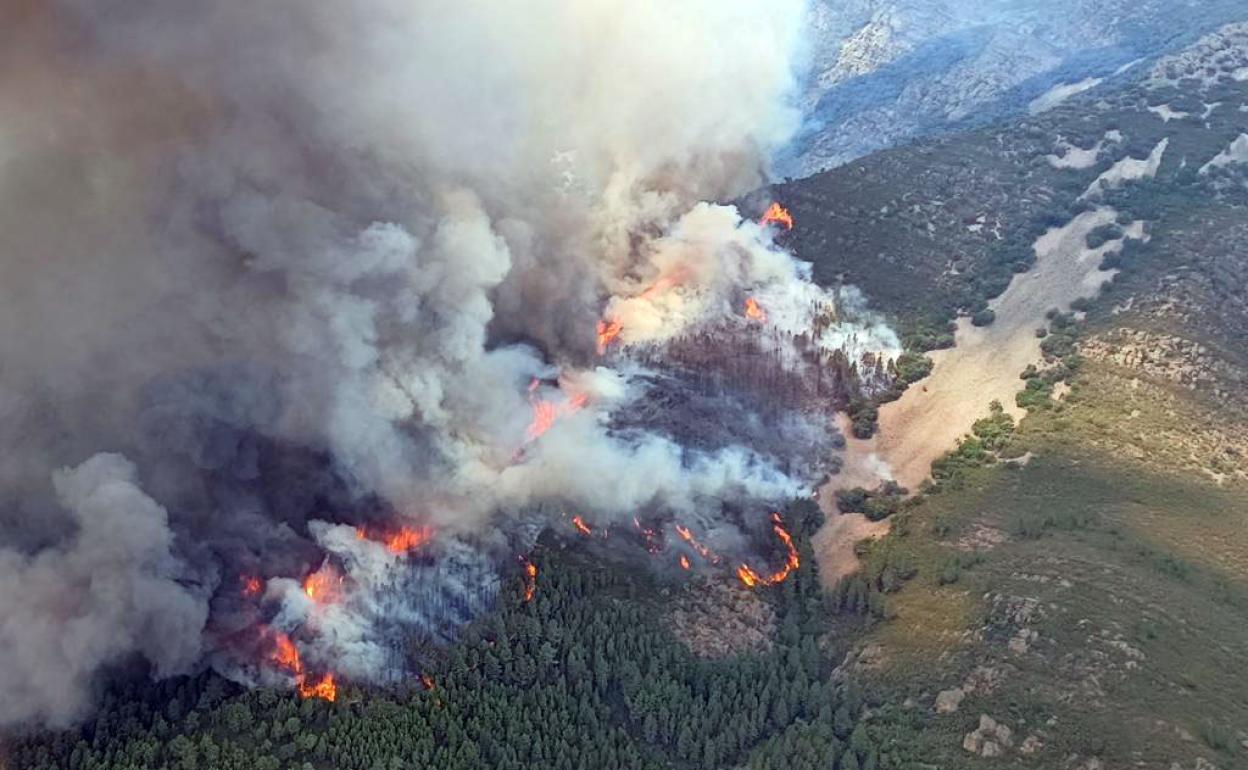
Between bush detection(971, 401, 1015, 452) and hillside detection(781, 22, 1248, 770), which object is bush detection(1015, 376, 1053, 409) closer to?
hillside detection(781, 22, 1248, 770)

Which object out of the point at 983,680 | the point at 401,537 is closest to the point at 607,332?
the point at 401,537

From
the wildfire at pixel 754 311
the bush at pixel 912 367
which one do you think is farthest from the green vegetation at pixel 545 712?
the wildfire at pixel 754 311

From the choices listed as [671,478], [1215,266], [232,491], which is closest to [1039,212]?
[1215,266]

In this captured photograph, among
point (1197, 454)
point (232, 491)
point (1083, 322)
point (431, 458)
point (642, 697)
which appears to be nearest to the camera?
point (642, 697)

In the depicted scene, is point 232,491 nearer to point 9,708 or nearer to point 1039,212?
point 9,708

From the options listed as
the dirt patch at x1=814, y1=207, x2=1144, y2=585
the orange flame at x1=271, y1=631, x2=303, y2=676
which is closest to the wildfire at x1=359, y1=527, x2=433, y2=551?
the orange flame at x1=271, y1=631, x2=303, y2=676

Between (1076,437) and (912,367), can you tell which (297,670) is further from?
(912,367)
